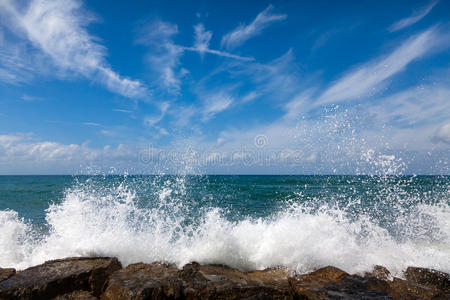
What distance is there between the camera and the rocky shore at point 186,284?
3666mm

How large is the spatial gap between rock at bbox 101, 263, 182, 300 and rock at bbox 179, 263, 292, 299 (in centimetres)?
16

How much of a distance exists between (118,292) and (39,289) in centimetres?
117

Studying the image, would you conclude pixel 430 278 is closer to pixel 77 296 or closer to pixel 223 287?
pixel 223 287

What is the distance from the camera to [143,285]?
3.68 metres

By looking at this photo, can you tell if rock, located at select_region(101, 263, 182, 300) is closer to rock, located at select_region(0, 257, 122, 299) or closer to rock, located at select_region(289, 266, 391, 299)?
rock, located at select_region(0, 257, 122, 299)

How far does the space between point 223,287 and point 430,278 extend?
358cm

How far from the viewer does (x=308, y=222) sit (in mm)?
6566

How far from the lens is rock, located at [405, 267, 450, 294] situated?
439cm

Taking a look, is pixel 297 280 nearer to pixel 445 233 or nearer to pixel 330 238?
pixel 330 238

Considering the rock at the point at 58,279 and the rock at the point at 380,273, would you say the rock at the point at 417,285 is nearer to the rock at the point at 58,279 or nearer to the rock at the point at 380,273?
the rock at the point at 380,273

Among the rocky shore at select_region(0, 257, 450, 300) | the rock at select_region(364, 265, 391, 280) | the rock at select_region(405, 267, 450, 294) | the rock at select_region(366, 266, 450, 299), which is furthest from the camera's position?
the rock at select_region(364, 265, 391, 280)

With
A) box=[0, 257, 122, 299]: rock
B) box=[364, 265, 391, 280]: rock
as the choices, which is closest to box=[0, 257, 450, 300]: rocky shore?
box=[0, 257, 122, 299]: rock

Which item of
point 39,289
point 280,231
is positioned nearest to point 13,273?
point 39,289

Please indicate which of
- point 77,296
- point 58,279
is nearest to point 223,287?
point 77,296
